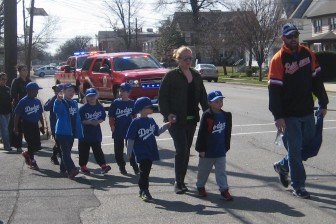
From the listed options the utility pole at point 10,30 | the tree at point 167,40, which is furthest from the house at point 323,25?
the utility pole at point 10,30

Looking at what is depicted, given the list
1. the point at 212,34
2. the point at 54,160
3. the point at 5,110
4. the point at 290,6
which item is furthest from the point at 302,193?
the point at 290,6

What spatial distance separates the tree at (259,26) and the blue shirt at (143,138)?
36914 millimetres

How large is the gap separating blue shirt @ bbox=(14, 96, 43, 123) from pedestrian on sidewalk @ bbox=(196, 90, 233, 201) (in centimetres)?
397

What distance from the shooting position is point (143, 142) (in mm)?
7434

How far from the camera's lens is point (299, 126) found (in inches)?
277

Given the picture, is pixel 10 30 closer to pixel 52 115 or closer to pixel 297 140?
pixel 52 115

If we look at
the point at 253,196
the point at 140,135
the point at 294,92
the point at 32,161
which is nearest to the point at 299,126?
the point at 294,92

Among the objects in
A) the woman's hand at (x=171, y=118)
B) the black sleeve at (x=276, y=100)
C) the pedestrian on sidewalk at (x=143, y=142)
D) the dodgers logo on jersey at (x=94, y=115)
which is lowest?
the pedestrian on sidewalk at (x=143, y=142)

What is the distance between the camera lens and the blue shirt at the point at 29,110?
10133mm

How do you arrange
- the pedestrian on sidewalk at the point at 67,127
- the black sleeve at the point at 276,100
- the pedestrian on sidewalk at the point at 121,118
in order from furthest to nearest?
1. the pedestrian on sidewalk at the point at 121,118
2. the pedestrian on sidewalk at the point at 67,127
3. the black sleeve at the point at 276,100

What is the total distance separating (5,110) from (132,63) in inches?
330

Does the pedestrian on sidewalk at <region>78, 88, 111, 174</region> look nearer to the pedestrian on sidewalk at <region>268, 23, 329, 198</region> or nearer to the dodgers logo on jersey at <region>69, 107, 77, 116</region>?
the dodgers logo on jersey at <region>69, 107, 77, 116</region>

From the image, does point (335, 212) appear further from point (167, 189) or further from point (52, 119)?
point (52, 119)

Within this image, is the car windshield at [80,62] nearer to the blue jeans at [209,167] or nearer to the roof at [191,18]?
the blue jeans at [209,167]
